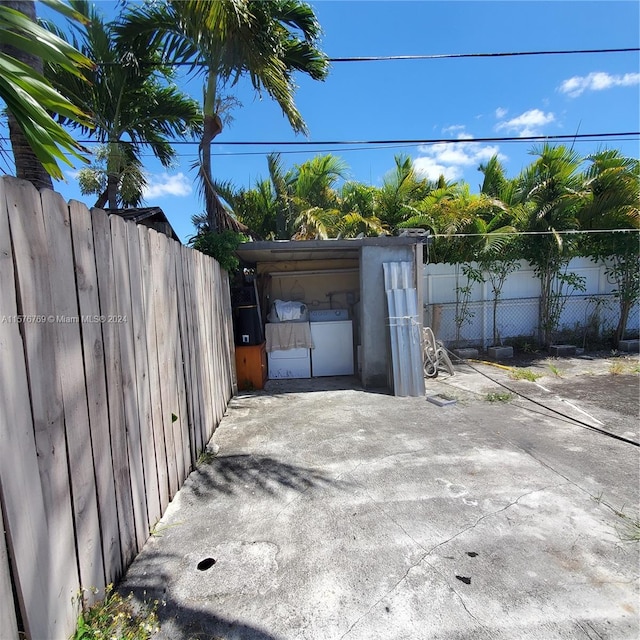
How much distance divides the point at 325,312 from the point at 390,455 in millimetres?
4334

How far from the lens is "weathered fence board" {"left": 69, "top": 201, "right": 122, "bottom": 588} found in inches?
63.1

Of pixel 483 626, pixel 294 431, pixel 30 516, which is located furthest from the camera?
pixel 294 431

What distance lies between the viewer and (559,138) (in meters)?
6.50

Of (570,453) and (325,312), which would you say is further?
(325,312)

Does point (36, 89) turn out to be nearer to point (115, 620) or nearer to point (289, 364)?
point (115, 620)

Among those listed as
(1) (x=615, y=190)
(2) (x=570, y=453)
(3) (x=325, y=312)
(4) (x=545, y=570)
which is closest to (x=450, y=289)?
(3) (x=325, y=312)

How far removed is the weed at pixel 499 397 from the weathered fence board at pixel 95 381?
479 cm

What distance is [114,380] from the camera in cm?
187

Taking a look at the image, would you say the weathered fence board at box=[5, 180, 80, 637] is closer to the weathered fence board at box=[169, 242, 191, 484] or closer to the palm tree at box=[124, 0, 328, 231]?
the weathered fence board at box=[169, 242, 191, 484]

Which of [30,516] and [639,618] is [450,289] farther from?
[30,516]

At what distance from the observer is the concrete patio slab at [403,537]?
1.66 metres

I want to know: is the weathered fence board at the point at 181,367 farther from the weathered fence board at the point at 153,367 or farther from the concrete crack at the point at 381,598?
the concrete crack at the point at 381,598

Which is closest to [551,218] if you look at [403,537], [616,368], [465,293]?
[465,293]

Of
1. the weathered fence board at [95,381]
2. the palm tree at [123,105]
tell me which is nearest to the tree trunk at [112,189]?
the palm tree at [123,105]
